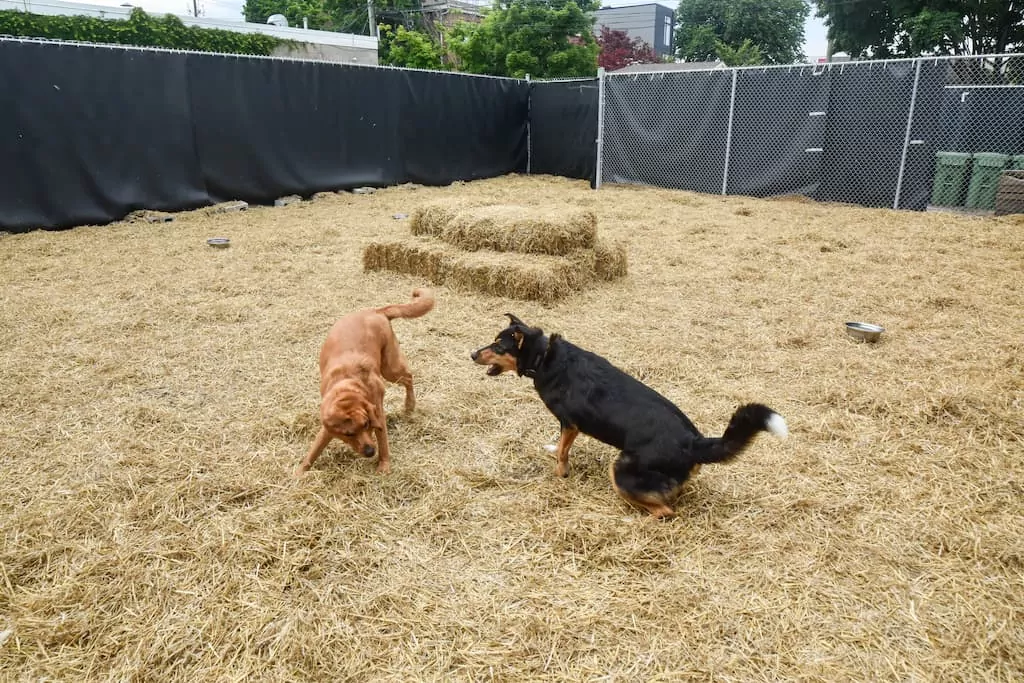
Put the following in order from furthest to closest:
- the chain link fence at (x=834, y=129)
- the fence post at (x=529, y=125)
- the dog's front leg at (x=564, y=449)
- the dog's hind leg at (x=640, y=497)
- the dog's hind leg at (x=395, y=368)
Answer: the fence post at (x=529, y=125) → the chain link fence at (x=834, y=129) → the dog's hind leg at (x=395, y=368) → the dog's front leg at (x=564, y=449) → the dog's hind leg at (x=640, y=497)

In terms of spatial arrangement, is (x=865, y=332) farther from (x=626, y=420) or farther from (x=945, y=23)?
(x=945, y=23)

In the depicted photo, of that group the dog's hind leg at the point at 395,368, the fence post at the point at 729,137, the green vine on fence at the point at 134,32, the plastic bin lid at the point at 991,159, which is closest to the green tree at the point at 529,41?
the green vine on fence at the point at 134,32

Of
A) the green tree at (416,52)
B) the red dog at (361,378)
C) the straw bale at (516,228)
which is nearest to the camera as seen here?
the red dog at (361,378)

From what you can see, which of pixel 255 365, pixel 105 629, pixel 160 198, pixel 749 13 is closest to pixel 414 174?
pixel 160 198

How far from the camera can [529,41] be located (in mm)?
19438

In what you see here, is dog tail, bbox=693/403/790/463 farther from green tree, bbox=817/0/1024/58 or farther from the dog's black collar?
green tree, bbox=817/0/1024/58

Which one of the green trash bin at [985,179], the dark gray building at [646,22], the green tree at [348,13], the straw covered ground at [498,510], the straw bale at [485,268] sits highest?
the dark gray building at [646,22]

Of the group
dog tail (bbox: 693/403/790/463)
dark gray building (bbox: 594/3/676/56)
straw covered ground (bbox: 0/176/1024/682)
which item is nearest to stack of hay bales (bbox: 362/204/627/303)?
straw covered ground (bbox: 0/176/1024/682)

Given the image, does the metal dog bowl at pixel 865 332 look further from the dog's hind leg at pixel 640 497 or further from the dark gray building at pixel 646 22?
the dark gray building at pixel 646 22

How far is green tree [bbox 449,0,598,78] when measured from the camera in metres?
19.3

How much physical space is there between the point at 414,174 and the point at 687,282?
8535 millimetres

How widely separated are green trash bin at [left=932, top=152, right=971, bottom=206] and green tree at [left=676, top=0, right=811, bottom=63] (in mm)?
37542

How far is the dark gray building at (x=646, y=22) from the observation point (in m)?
67.3

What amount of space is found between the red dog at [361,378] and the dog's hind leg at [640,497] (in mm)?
1072
